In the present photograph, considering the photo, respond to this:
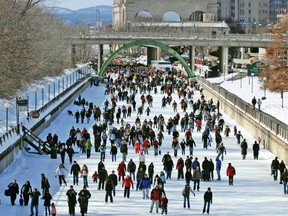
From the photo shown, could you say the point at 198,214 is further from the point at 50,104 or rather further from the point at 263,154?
the point at 50,104

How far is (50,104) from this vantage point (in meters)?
52.4

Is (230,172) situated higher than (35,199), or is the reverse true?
(35,199)

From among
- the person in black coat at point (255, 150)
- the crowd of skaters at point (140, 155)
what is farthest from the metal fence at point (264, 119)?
the crowd of skaters at point (140, 155)

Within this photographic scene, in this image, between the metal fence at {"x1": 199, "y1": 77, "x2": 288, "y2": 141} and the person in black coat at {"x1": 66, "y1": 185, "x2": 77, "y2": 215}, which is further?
the metal fence at {"x1": 199, "y1": 77, "x2": 288, "y2": 141}

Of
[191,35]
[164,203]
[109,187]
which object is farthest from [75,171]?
[191,35]

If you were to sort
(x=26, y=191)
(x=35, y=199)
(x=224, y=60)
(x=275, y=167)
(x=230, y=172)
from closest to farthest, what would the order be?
(x=35, y=199) < (x=26, y=191) < (x=230, y=172) < (x=275, y=167) < (x=224, y=60)

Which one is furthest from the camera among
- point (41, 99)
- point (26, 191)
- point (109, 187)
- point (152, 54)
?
point (152, 54)

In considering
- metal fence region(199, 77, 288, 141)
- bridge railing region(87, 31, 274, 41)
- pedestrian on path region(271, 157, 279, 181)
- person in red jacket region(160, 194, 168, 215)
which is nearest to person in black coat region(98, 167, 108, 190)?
person in red jacket region(160, 194, 168, 215)

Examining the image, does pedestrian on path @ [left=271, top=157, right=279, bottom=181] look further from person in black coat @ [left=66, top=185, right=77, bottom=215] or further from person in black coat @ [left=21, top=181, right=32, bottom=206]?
person in black coat @ [left=21, top=181, right=32, bottom=206]

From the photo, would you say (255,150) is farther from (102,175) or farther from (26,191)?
(26,191)

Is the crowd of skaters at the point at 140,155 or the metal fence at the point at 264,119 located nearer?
the crowd of skaters at the point at 140,155

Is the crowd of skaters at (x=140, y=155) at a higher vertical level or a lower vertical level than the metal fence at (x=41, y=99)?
lower

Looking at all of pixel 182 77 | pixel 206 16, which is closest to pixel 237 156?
pixel 182 77

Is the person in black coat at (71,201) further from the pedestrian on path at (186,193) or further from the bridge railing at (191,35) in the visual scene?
the bridge railing at (191,35)
